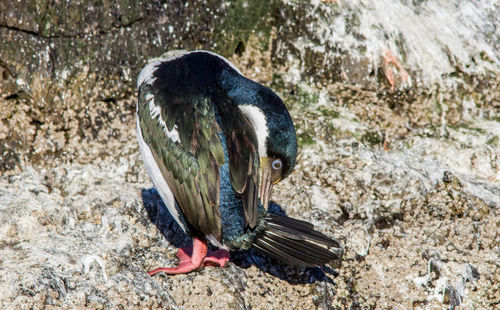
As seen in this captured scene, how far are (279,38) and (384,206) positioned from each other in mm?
2076

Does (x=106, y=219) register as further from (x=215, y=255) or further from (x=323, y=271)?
(x=323, y=271)

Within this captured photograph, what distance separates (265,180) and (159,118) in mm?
785

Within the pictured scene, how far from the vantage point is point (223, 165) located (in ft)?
11.2

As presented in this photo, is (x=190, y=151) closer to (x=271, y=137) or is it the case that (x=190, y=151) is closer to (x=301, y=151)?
(x=271, y=137)

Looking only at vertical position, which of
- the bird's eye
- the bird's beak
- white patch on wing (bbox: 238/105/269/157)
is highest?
white patch on wing (bbox: 238/105/269/157)

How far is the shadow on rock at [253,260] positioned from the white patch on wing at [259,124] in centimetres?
84

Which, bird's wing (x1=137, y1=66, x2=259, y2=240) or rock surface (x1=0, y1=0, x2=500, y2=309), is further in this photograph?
rock surface (x1=0, y1=0, x2=500, y2=309)

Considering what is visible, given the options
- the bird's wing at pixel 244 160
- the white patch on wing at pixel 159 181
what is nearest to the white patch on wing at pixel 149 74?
the white patch on wing at pixel 159 181

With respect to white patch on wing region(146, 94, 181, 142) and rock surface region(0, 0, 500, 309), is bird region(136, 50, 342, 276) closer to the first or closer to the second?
white patch on wing region(146, 94, 181, 142)

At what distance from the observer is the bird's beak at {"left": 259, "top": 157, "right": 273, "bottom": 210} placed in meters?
3.51

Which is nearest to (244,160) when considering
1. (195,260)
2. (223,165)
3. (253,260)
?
(223,165)

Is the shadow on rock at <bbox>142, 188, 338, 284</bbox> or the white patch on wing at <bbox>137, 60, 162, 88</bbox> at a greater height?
the white patch on wing at <bbox>137, 60, 162, 88</bbox>

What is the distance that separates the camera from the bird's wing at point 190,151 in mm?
3342

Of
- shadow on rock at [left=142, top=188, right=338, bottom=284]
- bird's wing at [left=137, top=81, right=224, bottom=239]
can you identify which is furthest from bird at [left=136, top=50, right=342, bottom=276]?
shadow on rock at [left=142, top=188, right=338, bottom=284]
